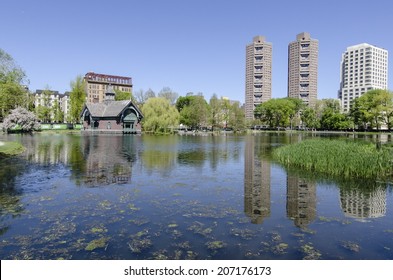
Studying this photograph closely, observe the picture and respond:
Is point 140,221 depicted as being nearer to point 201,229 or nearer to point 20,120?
point 201,229

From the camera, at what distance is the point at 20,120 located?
7231 cm

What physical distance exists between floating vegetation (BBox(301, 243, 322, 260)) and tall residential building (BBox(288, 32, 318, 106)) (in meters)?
167

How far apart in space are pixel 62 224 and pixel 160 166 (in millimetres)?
12825

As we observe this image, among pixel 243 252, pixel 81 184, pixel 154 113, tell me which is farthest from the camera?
pixel 154 113

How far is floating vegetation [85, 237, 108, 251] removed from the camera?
297 inches

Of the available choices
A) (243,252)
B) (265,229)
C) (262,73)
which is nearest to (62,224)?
(243,252)

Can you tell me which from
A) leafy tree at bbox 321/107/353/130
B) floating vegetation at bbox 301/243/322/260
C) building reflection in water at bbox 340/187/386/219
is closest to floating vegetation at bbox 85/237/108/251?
floating vegetation at bbox 301/243/322/260

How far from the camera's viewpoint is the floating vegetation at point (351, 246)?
7698 mm

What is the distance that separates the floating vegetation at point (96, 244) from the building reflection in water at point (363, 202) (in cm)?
808

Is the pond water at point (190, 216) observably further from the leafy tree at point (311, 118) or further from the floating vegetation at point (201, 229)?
the leafy tree at point (311, 118)

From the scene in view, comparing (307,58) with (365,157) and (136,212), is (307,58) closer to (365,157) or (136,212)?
(365,157)

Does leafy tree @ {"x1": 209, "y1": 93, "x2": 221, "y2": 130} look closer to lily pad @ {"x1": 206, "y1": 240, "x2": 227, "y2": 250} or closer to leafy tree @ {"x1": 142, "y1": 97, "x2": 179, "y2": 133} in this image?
leafy tree @ {"x1": 142, "y1": 97, "x2": 179, "y2": 133}

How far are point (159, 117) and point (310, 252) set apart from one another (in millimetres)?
73169
